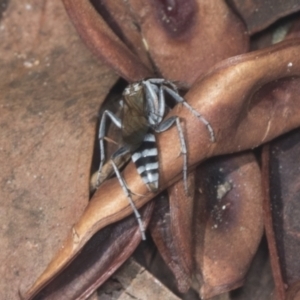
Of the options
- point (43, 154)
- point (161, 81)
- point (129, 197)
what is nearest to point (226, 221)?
point (129, 197)

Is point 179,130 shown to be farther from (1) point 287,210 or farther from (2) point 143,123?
(1) point 287,210

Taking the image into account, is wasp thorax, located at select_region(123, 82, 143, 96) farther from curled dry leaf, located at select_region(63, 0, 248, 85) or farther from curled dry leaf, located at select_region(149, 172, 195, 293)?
curled dry leaf, located at select_region(149, 172, 195, 293)

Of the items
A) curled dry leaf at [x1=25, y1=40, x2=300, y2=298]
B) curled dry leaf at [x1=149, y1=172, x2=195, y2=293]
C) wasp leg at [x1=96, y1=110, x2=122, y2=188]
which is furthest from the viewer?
wasp leg at [x1=96, y1=110, x2=122, y2=188]

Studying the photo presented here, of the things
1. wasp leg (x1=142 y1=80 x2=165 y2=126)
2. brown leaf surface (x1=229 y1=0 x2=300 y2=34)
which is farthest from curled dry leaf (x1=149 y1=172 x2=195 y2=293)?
brown leaf surface (x1=229 y1=0 x2=300 y2=34)

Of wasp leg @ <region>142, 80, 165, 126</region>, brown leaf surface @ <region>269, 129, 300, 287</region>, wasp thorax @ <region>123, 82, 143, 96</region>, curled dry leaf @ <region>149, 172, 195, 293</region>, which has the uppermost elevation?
wasp thorax @ <region>123, 82, 143, 96</region>

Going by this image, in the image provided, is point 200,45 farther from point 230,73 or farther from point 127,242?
point 127,242

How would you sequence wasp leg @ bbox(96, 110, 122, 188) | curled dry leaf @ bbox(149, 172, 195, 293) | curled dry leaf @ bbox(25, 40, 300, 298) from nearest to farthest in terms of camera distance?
curled dry leaf @ bbox(25, 40, 300, 298) → curled dry leaf @ bbox(149, 172, 195, 293) → wasp leg @ bbox(96, 110, 122, 188)

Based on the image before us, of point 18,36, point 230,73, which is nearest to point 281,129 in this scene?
point 230,73
